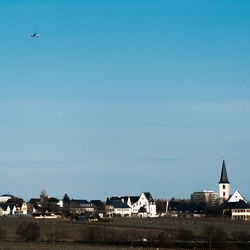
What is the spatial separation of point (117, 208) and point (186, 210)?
1834 cm

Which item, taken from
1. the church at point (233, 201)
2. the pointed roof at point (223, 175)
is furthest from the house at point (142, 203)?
the pointed roof at point (223, 175)

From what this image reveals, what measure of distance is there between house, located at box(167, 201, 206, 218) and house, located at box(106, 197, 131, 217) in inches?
449

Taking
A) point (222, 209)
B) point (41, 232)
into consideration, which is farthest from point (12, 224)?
point (222, 209)

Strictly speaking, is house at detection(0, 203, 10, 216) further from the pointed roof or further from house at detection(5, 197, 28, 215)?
the pointed roof

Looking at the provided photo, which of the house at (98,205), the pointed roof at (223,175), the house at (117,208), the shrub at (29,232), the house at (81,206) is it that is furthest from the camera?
the house at (98,205)

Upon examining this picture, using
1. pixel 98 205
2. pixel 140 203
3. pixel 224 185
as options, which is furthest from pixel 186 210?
pixel 98 205

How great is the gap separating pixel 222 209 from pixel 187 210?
55.1 ft

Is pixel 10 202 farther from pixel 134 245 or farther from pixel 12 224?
pixel 134 245

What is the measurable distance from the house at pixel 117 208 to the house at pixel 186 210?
11397 millimetres

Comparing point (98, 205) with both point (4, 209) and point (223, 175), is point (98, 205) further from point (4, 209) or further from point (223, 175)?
point (223, 175)

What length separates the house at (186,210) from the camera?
16150 centimetres

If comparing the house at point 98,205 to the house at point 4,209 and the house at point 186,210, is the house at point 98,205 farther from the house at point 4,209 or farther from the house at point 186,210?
the house at point 4,209

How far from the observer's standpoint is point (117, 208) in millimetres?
167125

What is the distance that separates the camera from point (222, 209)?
497ft
